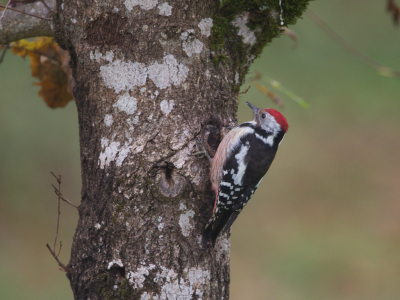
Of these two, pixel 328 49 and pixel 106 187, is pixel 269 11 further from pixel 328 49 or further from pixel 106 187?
pixel 328 49

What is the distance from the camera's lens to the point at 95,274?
A: 256cm

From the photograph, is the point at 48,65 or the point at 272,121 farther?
the point at 48,65

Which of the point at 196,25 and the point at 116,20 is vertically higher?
the point at 196,25

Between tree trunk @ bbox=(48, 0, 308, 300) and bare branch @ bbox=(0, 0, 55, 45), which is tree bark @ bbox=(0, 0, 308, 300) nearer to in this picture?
tree trunk @ bbox=(48, 0, 308, 300)

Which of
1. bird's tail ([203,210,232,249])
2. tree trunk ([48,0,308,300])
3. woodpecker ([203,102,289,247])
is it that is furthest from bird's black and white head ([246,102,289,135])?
bird's tail ([203,210,232,249])

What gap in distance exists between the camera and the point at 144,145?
2623mm


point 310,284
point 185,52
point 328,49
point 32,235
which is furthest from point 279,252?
point 185,52

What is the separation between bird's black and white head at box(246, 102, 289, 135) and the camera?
11.7ft

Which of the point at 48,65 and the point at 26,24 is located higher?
the point at 48,65

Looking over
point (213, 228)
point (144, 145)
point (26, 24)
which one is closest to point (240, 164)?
point (213, 228)

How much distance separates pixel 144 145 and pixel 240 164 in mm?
999

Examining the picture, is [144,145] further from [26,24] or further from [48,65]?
[48,65]

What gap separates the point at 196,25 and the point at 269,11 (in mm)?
609

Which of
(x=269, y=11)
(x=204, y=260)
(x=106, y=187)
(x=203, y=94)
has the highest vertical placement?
(x=269, y=11)
